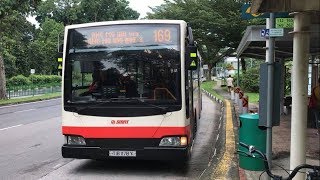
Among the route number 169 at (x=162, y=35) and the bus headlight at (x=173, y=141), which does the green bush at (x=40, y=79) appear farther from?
the bus headlight at (x=173, y=141)

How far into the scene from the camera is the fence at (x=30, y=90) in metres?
36.5

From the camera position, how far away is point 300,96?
5391mm

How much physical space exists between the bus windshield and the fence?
29073mm

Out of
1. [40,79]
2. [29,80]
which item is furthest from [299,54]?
[40,79]

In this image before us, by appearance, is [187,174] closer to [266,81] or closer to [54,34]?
[266,81]

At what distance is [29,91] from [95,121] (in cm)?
3326

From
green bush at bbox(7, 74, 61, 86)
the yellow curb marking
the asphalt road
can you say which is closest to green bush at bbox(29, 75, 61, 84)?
green bush at bbox(7, 74, 61, 86)

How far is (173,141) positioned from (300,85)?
3.00m

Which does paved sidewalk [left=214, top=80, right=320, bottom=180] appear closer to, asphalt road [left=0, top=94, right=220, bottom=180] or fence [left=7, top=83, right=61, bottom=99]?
asphalt road [left=0, top=94, right=220, bottom=180]

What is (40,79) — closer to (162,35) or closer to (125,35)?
(125,35)

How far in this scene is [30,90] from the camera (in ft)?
130

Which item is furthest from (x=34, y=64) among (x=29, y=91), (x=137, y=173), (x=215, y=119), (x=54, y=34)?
(x=137, y=173)

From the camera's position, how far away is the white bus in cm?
775

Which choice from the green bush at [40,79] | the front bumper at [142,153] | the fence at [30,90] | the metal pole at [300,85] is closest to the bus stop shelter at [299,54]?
the metal pole at [300,85]
